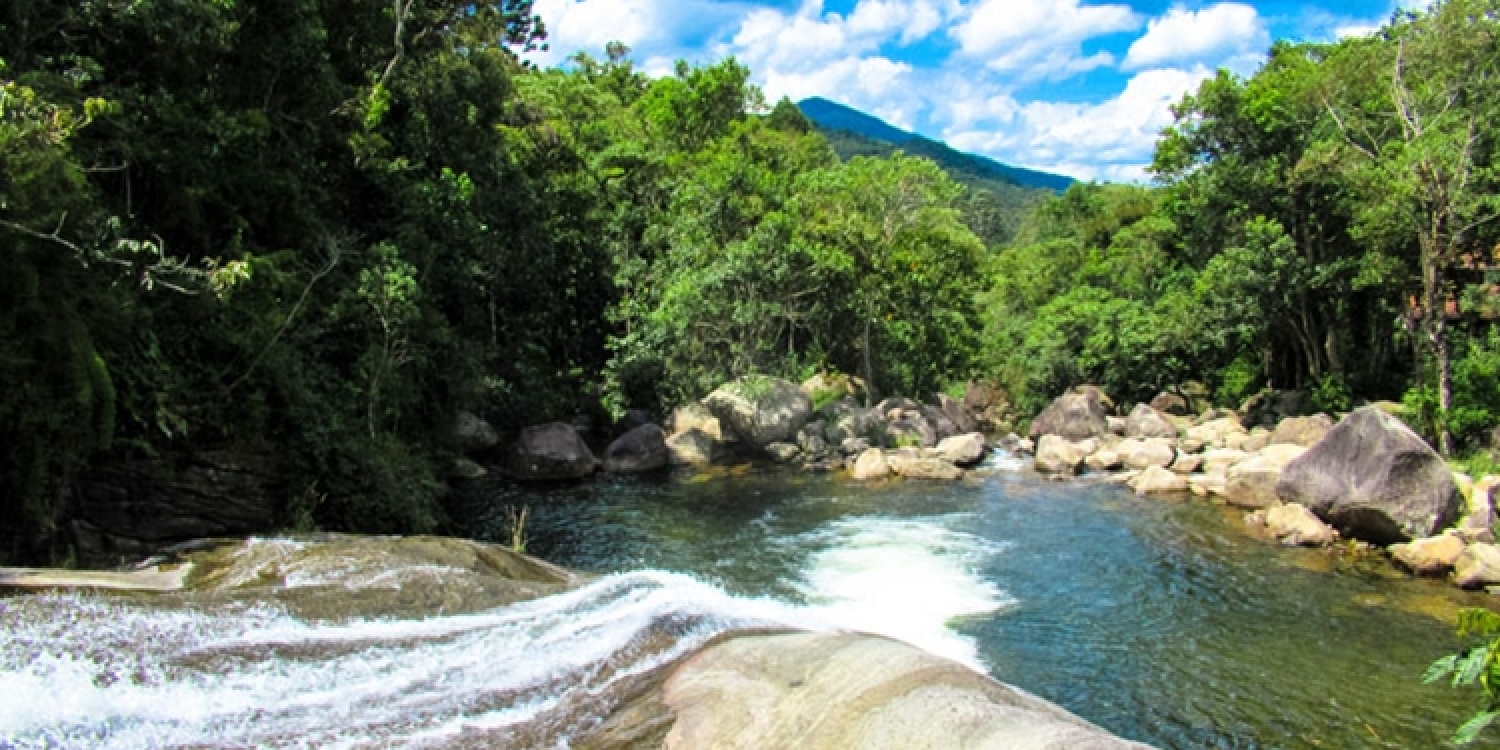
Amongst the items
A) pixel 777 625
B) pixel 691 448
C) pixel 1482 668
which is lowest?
pixel 691 448

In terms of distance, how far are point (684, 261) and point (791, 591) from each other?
1699 centimetres

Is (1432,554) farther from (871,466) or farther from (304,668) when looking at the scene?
(304,668)

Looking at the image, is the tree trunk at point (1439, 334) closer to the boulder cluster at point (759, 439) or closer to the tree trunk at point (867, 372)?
the boulder cluster at point (759, 439)

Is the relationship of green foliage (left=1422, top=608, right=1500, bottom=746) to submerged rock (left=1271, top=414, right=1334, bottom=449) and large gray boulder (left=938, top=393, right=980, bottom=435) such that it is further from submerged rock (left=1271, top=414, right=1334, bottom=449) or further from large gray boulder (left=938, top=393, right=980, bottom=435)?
large gray boulder (left=938, top=393, right=980, bottom=435)

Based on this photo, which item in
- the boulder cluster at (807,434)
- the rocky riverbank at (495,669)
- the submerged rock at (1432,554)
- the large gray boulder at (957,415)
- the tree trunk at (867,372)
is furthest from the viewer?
the large gray boulder at (957,415)

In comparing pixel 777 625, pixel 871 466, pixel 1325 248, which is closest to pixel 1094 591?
pixel 777 625

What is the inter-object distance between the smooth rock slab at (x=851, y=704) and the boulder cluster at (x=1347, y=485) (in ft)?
41.3

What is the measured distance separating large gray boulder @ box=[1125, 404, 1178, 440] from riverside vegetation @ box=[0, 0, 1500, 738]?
300 centimetres

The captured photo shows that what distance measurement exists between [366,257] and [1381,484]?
733 inches

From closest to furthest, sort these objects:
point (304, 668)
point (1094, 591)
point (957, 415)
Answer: point (304, 668) → point (1094, 591) → point (957, 415)

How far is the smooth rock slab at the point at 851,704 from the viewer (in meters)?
5.19

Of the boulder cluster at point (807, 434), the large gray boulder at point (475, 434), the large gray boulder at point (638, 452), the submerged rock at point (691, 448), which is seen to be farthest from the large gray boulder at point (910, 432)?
the large gray boulder at point (475, 434)

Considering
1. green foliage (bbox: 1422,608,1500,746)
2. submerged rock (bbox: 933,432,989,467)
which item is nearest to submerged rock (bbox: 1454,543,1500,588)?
submerged rock (bbox: 933,432,989,467)

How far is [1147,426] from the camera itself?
27.8 metres
